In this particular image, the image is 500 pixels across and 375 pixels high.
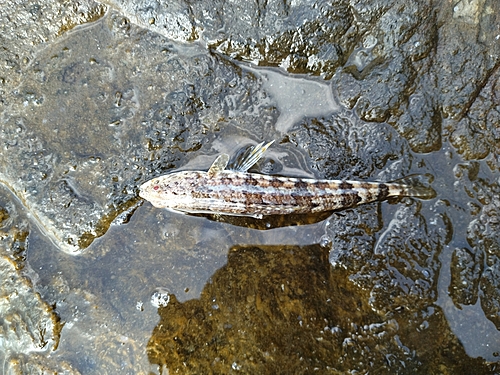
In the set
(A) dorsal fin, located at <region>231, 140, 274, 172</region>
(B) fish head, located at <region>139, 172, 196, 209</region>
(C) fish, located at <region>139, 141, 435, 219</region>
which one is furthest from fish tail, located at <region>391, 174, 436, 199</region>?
(B) fish head, located at <region>139, 172, 196, 209</region>

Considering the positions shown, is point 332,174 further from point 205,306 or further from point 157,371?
point 157,371

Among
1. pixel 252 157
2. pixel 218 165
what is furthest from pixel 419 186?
pixel 218 165

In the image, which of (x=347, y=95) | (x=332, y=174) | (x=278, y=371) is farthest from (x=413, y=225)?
(x=278, y=371)

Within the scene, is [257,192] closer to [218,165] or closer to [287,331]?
[218,165]

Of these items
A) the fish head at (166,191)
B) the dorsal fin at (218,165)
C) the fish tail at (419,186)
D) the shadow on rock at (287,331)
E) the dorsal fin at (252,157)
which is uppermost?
the fish tail at (419,186)

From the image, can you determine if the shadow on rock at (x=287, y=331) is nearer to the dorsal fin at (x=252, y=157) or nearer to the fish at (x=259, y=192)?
the fish at (x=259, y=192)

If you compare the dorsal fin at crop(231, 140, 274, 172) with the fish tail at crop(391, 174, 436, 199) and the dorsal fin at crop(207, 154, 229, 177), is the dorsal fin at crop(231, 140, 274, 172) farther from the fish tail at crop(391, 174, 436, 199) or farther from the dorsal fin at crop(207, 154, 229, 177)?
the fish tail at crop(391, 174, 436, 199)

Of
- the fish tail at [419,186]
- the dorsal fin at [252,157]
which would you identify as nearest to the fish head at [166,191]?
the dorsal fin at [252,157]
